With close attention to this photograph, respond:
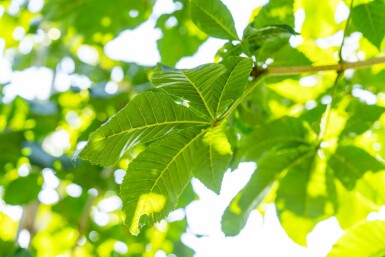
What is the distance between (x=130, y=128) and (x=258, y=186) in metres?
0.44

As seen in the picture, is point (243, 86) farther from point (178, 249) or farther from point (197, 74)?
point (178, 249)

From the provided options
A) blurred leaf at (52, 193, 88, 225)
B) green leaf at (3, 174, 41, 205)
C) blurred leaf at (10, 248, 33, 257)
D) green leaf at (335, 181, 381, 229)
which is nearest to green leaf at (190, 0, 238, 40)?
green leaf at (335, 181, 381, 229)

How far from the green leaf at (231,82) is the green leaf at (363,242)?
340mm

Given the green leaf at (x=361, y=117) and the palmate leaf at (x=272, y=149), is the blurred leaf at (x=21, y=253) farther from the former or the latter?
the green leaf at (x=361, y=117)

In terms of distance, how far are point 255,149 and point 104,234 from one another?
2.90 feet

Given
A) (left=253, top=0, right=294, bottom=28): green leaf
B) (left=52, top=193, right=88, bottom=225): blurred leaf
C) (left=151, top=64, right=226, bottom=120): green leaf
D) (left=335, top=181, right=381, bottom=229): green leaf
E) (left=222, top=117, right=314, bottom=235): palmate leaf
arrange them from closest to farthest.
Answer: (left=151, top=64, right=226, bottom=120): green leaf, (left=253, top=0, right=294, bottom=28): green leaf, (left=222, top=117, right=314, bottom=235): palmate leaf, (left=335, top=181, right=381, bottom=229): green leaf, (left=52, top=193, right=88, bottom=225): blurred leaf

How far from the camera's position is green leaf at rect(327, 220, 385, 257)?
1.00 m

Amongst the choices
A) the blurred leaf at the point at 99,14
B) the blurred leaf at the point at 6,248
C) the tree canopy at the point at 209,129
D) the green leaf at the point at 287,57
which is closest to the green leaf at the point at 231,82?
the tree canopy at the point at 209,129

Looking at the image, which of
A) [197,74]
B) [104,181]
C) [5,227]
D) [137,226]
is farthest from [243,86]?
[5,227]

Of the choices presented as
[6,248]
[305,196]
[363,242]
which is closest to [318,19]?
[305,196]

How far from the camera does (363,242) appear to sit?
3.32 ft

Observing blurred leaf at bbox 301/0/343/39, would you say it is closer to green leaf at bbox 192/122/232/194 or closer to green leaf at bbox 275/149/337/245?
green leaf at bbox 275/149/337/245

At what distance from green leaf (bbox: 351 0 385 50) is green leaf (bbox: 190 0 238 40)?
27 cm

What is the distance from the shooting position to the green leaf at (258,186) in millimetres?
1173
